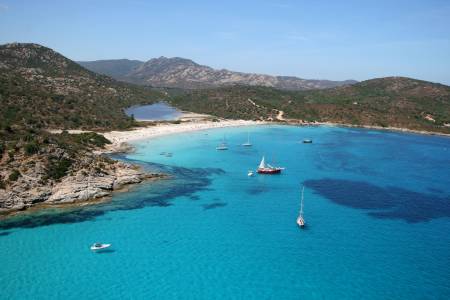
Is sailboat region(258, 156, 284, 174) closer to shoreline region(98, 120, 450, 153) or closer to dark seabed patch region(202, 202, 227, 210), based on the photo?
dark seabed patch region(202, 202, 227, 210)

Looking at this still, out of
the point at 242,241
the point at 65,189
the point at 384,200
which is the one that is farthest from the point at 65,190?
the point at 384,200

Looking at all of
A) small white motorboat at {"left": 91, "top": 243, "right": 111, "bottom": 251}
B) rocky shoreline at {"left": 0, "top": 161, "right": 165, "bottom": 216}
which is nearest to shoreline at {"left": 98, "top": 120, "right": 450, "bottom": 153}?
rocky shoreline at {"left": 0, "top": 161, "right": 165, "bottom": 216}

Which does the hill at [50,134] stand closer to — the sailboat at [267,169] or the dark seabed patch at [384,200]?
the sailboat at [267,169]

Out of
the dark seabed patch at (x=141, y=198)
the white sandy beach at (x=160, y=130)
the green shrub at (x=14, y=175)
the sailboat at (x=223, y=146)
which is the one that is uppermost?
the white sandy beach at (x=160, y=130)

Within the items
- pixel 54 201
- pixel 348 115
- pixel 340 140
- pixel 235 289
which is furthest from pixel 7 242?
pixel 348 115

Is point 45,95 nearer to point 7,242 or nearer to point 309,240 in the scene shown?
point 7,242

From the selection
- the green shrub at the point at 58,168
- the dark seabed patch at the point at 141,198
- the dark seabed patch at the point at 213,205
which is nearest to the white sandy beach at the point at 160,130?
the dark seabed patch at the point at 141,198
